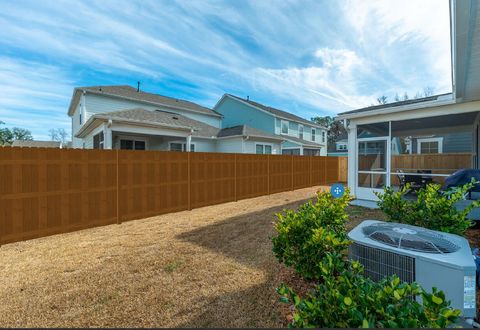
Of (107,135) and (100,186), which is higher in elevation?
(107,135)

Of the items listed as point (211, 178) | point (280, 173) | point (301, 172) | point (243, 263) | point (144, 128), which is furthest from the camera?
point (301, 172)

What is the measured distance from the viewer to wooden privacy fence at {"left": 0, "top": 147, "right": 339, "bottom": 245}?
4645mm

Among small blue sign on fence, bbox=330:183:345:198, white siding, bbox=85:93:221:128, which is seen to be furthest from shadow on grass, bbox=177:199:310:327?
white siding, bbox=85:93:221:128

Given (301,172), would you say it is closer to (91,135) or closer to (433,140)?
(433,140)

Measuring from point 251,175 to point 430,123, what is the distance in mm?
7869

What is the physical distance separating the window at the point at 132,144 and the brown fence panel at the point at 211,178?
754 cm

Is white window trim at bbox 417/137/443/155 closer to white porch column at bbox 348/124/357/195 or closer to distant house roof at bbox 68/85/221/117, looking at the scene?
white porch column at bbox 348/124/357/195

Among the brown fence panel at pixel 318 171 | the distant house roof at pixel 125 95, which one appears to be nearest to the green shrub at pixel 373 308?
the brown fence panel at pixel 318 171

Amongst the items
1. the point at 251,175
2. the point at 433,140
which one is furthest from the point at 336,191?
the point at 433,140

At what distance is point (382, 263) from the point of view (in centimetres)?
227

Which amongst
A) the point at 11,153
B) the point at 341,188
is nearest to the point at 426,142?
the point at 341,188

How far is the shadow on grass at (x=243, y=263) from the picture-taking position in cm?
244

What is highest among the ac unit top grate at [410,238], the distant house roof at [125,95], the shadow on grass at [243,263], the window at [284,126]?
the distant house roof at [125,95]

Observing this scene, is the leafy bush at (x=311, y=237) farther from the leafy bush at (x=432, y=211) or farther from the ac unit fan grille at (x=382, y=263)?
the leafy bush at (x=432, y=211)
